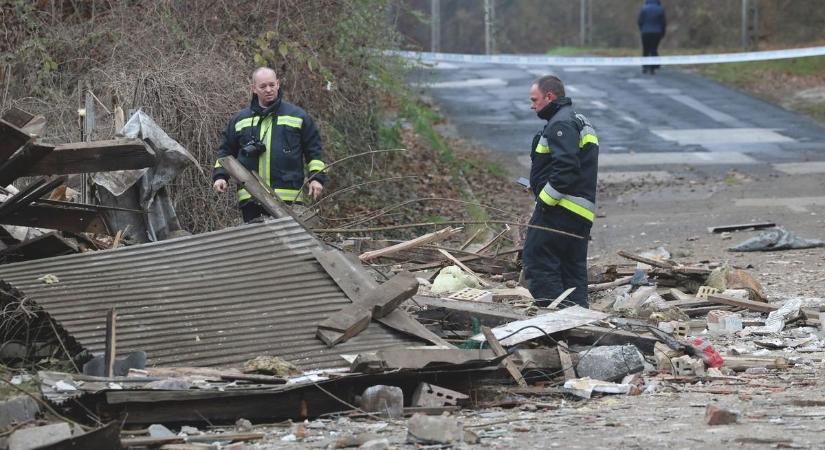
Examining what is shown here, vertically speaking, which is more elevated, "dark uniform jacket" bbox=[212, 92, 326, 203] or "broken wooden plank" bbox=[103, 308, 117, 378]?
"dark uniform jacket" bbox=[212, 92, 326, 203]

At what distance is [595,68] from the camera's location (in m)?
30.0

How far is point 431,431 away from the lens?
17.6 feet

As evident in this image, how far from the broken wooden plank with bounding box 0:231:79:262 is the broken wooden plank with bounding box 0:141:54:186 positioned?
82cm

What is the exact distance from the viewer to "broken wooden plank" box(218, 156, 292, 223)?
Result: 25.9 ft

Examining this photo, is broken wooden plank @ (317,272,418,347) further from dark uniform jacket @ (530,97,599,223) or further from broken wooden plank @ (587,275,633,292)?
broken wooden plank @ (587,275,633,292)

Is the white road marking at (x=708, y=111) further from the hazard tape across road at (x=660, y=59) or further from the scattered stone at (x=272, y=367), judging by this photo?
the scattered stone at (x=272, y=367)

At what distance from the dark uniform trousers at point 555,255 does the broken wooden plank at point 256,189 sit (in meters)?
1.80

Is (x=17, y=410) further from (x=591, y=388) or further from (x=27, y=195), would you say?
(x=591, y=388)

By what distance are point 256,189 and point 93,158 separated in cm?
130

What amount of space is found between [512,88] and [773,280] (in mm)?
16636

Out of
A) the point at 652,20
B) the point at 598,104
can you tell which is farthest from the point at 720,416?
the point at 652,20

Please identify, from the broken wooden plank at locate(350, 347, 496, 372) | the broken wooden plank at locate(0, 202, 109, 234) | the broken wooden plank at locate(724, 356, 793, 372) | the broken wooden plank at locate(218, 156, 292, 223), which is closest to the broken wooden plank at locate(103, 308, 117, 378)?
the broken wooden plank at locate(350, 347, 496, 372)

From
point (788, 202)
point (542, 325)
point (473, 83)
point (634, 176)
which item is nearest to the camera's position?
point (542, 325)

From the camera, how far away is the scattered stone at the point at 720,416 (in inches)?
220
